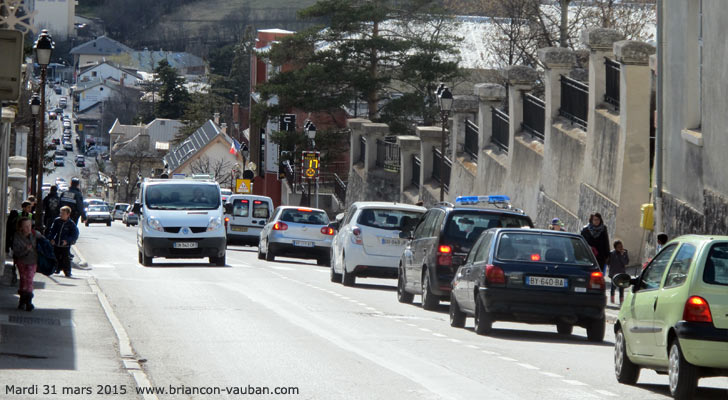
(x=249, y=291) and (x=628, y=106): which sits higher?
(x=628, y=106)

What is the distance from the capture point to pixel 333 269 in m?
27.8

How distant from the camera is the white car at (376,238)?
25.8 metres

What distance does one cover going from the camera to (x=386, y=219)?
25922mm

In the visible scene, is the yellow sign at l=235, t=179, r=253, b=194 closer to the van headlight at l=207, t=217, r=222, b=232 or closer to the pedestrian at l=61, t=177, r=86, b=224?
the van headlight at l=207, t=217, r=222, b=232

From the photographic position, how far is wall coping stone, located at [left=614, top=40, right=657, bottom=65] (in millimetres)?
26125

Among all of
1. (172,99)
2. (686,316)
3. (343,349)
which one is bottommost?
(343,349)

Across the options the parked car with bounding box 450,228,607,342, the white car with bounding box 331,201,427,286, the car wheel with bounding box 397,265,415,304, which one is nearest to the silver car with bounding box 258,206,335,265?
the white car with bounding box 331,201,427,286

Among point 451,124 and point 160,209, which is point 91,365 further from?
point 451,124

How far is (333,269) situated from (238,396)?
17.2m

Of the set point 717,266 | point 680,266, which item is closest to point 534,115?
point 680,266

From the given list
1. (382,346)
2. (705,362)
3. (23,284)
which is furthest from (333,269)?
(705,362)

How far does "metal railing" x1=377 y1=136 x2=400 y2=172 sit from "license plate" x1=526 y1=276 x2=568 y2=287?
3032 centimetres

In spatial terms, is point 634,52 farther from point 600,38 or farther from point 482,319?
point 482,319

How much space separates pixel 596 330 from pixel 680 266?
19.7 feet
